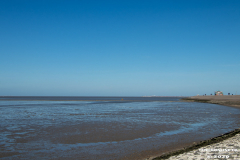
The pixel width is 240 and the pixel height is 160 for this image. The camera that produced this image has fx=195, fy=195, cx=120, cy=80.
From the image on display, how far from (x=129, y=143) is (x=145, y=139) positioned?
1.61 metres

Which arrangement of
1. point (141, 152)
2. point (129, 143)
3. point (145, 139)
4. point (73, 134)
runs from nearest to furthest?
point (141, 152)
point (129, 143)
point (145, 139)
point (73, 134)

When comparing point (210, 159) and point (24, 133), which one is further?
point (24, 133)

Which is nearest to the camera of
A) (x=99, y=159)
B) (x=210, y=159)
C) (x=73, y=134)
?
(x=210, y=159)

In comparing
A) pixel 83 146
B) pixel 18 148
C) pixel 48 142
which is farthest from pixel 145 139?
pixel 18 148

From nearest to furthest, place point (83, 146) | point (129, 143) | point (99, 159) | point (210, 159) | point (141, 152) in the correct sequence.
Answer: point (210, 159)
point (99, 159)
point (141, 152)
point (83, 146)
point (129, 143)

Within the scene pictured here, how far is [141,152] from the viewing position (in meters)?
10.6

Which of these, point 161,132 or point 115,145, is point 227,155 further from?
point 161,132

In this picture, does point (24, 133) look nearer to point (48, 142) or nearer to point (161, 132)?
point (48, 142)

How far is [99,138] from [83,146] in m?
2.22

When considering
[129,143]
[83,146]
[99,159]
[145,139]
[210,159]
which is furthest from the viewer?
[145,139]

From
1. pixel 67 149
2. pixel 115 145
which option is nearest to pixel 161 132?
pixel 115 145

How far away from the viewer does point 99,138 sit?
14.0 m

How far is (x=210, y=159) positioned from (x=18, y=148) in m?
10.1

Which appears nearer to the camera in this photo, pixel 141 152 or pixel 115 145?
pixel 141 152
